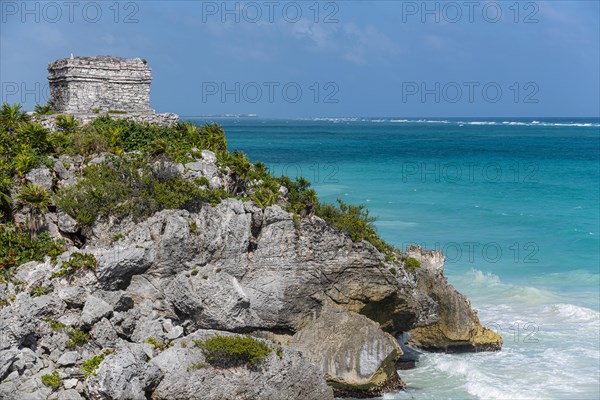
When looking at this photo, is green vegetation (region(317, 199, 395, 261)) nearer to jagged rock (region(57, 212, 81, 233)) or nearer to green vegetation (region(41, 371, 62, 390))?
jagged rock (region(57, 212, 81, 233))

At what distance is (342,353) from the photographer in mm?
16906

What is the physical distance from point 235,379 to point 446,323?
808 cm

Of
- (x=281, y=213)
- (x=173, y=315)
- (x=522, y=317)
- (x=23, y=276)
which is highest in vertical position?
(x=281, y=213)

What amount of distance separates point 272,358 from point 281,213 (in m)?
3.70

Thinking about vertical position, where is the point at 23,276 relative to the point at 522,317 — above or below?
above

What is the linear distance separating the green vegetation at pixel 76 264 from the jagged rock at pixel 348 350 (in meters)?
5.08

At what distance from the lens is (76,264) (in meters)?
15.6

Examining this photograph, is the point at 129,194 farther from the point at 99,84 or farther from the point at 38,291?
the point at 99,84

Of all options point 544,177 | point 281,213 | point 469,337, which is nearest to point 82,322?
point 281,213

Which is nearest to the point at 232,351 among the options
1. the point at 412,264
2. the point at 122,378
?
the point at 122,378

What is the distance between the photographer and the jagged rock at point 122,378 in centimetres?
1373

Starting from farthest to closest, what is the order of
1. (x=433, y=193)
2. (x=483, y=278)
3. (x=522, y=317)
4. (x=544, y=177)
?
(x=544, y=177)
(x=433, y=193)
(x=483, y=278)
(x=522, y=317)

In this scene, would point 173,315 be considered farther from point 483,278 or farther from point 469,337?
point 483,278

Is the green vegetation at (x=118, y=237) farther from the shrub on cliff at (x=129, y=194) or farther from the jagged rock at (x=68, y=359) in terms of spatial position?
the jagged rock at (x=68, y=359)
